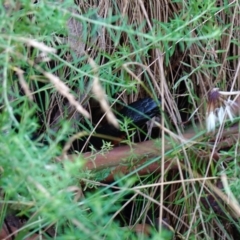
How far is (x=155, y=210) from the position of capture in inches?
73.1

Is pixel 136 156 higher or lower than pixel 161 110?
lower

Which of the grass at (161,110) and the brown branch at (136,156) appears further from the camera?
the brown branch at (136,156)

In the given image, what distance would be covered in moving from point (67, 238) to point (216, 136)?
752 mm

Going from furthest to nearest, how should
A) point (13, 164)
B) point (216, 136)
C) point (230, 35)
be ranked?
point (230, 35) < point (216, 136) < point (13, 164)

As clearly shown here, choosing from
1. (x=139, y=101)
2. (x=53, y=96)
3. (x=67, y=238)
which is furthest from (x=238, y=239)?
(x=67, y=238)

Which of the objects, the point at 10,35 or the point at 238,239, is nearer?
the point at 10,35

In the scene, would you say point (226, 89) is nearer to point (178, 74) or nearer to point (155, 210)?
point (178, 74)

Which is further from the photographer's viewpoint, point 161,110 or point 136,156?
point 136,156

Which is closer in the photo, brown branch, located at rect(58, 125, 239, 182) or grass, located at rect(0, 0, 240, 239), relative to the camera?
grass, located at rect(0, 0, 240, 239)

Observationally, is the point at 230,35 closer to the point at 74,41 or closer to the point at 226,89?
the point at 226,89

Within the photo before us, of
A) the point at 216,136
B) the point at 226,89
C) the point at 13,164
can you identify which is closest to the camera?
the point at 13,164

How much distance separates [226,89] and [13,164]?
115 centimetres

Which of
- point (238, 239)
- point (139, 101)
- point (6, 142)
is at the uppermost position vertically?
point (6, 142)

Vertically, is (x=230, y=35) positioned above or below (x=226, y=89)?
above
